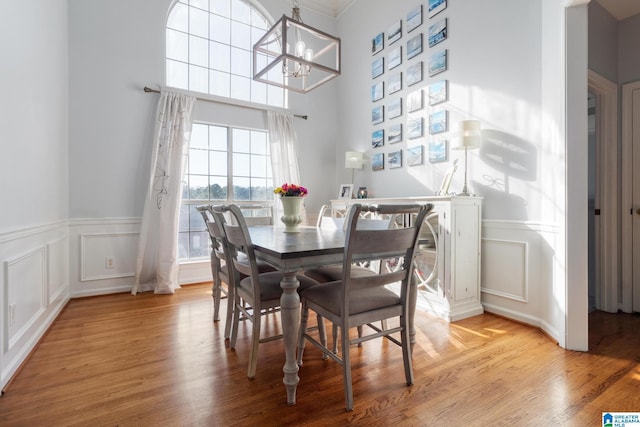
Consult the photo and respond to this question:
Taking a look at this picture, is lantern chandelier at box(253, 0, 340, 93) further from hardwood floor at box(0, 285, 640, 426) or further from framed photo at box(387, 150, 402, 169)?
hardwood floor at box(0, 285, 640, 426)

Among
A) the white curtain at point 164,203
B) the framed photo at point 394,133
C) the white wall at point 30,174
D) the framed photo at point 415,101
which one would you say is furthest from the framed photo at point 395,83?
the white wall at point 30,174

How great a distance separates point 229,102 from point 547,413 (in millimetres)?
4046

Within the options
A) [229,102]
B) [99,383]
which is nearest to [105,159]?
[229,102]

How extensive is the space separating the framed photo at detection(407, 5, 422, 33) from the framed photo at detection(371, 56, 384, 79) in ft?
1.59

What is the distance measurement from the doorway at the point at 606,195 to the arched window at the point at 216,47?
3547 millimetres

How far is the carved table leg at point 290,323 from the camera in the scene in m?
1.45

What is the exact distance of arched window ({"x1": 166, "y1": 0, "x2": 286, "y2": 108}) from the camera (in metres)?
3.74

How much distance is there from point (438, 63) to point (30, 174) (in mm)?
3514

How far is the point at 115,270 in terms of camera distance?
3387 millimetres

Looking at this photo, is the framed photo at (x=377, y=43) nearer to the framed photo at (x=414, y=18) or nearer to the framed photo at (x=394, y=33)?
the framed photo at (x=394, y=33)

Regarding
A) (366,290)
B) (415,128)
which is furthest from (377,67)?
(366,290)

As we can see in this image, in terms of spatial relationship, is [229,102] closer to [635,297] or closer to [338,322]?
[338,322]

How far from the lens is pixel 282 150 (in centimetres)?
424

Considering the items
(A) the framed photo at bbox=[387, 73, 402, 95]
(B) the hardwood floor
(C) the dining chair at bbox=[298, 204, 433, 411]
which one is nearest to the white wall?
(B) the hardwood floor
